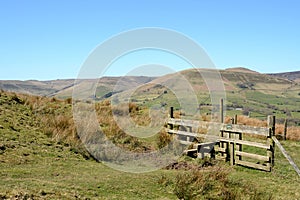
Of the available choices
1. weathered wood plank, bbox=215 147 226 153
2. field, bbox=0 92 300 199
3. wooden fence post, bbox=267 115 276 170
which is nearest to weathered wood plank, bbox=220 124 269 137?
wooden fence post, bbox=267 115 276 170

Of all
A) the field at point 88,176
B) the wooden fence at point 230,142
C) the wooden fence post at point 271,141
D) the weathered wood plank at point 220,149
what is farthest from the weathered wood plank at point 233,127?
the field at point 88,176

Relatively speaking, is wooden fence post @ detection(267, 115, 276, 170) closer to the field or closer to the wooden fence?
the wooden fence

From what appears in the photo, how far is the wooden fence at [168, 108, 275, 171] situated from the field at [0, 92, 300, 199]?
479 millimetres

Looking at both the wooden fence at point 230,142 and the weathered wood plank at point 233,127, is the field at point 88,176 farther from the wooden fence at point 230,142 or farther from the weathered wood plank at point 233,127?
the weathered wood plank at point 233,127

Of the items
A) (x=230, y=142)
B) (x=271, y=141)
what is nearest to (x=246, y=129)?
(x=230, y=142)

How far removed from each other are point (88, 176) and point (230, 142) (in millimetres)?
6544

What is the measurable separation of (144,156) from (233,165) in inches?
136

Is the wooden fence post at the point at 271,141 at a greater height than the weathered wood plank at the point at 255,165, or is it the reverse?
the wooden fence post at the point at 271,141

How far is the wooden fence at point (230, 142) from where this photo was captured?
1134 centimetres

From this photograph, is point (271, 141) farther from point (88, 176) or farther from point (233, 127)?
point (88, 176)

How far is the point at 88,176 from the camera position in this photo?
26.8 ft

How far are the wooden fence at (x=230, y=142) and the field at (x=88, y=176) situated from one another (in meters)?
0.48

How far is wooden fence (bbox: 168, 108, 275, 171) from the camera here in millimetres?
11336

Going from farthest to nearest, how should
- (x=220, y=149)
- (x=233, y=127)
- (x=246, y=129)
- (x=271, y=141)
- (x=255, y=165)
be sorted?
(x=220, y=149) → (x=233, y=127) → (x=246, y=129) → (x=255, y=165) → (x=271, y=141)
